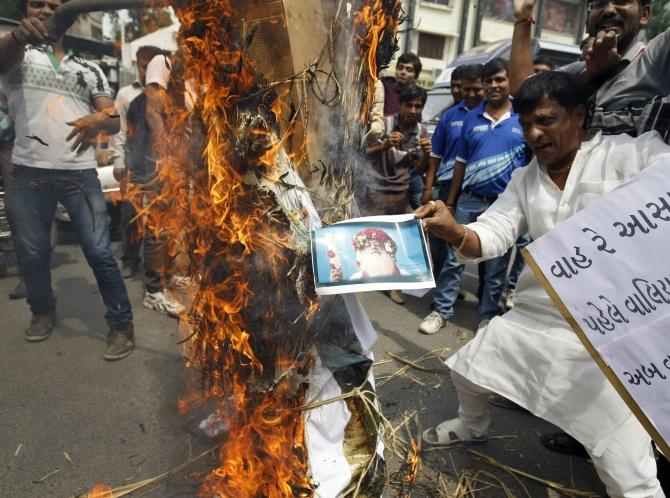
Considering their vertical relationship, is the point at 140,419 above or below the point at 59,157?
below

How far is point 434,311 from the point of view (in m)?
4.46

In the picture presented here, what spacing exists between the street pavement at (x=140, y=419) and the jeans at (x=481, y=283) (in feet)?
1.03

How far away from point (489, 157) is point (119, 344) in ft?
11.1

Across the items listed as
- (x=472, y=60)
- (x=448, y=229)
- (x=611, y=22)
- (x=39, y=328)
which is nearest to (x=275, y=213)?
(x=448, y=229)

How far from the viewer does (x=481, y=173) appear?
4.07m

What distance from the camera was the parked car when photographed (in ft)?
28.5

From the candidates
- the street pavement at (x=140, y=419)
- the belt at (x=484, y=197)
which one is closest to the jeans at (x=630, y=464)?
the street pavement at (x=140, y=419)

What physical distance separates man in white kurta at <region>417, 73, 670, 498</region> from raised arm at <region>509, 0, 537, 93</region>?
3.14 feet

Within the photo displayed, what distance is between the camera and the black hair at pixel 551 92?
86.5 inches

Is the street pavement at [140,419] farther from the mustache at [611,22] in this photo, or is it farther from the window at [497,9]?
the window at [497,9]

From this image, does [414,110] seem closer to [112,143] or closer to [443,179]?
[443,179]

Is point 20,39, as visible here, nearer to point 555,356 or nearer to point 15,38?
point 15,38

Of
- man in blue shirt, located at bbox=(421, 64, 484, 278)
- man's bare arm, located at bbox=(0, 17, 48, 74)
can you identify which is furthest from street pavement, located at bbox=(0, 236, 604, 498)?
man's bare arm, located at bbox=(0, 17, 48, 74)

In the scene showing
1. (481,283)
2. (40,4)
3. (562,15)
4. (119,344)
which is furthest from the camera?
(562,15)
